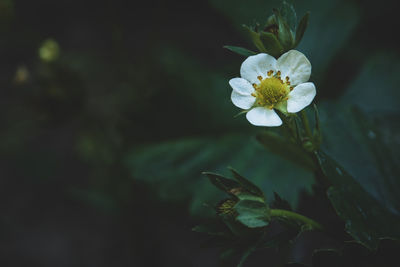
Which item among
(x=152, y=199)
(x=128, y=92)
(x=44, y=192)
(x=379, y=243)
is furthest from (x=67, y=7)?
(x=379, y=243)

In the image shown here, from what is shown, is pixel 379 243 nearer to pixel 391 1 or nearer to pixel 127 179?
pixel 127 179

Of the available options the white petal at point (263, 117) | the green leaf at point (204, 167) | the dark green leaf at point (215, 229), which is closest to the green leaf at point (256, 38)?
the white petal at point (263, 117)

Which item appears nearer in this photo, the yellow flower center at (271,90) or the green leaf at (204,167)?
the yellow flower center at (271,90)

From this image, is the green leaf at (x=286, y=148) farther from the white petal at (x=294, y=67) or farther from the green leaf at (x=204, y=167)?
the green leaf at (x=204, y=167)

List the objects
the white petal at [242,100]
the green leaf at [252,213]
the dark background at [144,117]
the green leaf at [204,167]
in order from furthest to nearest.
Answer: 1. the dark background at [144,117]
2. the green leaf at [204,167]
3. the white petal at [242,100]
4. the green leaf at [252,213]

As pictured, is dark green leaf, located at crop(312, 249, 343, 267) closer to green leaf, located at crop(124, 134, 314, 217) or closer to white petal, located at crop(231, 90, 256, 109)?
white petal, located at crop(231, 90, 256, 109)

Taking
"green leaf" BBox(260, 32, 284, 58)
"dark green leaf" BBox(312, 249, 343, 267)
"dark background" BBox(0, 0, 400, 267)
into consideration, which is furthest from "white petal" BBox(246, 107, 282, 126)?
"dark background" BBox(0, 0, 400, 267)
